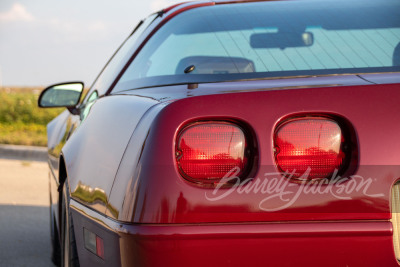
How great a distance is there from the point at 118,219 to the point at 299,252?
547mm

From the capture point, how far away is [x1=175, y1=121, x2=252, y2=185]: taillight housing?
2135 millimetres

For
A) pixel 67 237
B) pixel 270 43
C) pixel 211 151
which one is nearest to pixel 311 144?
pixel 211 151

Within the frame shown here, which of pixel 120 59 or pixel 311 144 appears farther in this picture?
pixel 120 59

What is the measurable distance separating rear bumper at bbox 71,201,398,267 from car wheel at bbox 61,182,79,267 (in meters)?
0.96

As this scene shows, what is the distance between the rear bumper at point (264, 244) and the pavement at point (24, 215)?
2.94 m

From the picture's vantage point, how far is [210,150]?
7.02 ft

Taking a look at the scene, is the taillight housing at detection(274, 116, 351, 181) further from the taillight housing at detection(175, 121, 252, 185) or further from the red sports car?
the taillight housing at detection(175, 121, 252, 185)

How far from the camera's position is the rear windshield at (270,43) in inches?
111

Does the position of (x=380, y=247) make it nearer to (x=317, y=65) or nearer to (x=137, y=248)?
(x=137, y=248)

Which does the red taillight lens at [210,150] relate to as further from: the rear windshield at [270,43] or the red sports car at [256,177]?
the rear windshield at [270,43]

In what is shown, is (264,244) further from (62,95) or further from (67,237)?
(62,95)

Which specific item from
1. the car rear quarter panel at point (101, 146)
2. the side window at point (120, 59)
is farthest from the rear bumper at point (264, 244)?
the side window at point (120, 59)

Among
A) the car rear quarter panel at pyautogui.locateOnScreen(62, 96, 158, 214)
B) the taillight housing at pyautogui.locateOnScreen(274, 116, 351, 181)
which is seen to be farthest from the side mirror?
the taillight housing at pyautogui.locateOnScreen(274, 116, 351, 181)

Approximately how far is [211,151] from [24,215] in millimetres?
5003
